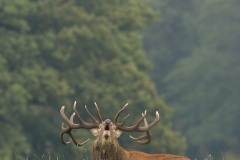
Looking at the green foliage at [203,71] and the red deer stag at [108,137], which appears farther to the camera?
the green foliage at [203,71]

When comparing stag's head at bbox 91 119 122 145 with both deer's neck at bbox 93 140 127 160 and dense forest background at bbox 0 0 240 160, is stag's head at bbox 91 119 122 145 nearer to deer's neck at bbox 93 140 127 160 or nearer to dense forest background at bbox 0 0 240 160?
deer's neck at bbox 93 140 127 160

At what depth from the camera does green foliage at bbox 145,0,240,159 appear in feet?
187

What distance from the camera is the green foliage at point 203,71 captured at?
57000mm

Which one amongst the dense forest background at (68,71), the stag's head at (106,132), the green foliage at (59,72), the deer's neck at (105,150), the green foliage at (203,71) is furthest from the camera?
the green foliage at (203,71)

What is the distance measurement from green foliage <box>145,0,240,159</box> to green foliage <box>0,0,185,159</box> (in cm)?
1347

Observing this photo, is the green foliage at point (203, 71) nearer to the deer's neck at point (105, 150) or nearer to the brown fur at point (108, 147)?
the brown fur at point (108, 147)

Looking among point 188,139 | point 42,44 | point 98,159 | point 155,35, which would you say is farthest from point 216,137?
point 98,159

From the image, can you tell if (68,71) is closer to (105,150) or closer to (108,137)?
(105,150)

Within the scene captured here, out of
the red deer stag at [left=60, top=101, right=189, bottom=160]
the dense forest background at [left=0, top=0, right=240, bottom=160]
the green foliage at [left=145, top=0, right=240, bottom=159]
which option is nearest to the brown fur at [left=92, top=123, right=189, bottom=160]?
the red deer stag at [left=60, top=101, right=189, bottom=160]

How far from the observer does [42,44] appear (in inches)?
1586

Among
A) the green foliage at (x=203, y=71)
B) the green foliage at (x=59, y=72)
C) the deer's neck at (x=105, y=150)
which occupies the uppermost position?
the green foliage at (x=203, y=71)

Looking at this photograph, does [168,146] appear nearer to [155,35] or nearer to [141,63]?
[141,63]

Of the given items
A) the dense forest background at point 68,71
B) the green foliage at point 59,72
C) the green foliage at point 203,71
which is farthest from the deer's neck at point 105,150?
the green foliage at point 203,71

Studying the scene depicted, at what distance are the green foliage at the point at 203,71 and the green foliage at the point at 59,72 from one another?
13.5 meters
